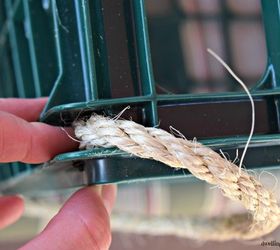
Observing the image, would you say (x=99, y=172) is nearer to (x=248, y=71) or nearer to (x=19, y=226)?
(x=248, y=71)

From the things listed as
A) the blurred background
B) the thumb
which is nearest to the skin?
the thumb

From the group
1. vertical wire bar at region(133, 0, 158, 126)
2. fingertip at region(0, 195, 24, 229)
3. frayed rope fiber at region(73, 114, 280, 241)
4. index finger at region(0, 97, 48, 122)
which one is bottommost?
fingertip at region(0, 195, 24, 229)

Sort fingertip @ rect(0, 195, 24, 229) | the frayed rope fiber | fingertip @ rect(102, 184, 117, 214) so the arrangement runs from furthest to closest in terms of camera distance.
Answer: fingertip @ rect(0, 195, 24, 229)
fingertip @ rect(102, 184, 117, 214)
the frayed rope fiber

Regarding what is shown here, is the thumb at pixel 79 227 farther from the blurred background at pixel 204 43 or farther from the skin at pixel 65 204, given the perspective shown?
the blurred background at pixel 204 43

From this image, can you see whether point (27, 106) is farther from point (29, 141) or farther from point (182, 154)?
point (182, 154)

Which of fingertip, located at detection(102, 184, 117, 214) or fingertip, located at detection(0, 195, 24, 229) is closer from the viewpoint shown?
fingertip, located at detection(102, 184, 117, 214)

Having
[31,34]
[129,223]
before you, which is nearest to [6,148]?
[31,34]

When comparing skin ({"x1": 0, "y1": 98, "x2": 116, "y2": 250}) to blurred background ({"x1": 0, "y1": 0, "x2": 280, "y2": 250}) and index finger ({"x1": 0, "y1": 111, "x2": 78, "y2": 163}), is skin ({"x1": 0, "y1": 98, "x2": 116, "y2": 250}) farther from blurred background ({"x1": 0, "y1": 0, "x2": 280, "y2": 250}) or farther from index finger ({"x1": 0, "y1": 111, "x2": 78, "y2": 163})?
blurred background ({"x1": 0, "y1": 0, "x2": 280, "y2": 250})

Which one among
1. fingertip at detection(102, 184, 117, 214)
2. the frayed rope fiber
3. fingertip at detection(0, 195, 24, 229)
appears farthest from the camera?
fingertip at detection(0, 195, 24, 229)

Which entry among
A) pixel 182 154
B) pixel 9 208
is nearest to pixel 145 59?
pixel 182 154
